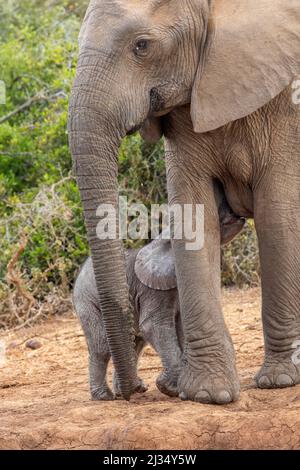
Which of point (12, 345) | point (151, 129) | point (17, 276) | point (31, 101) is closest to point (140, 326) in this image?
point (151, 129)

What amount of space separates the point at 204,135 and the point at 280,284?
2.90 ft

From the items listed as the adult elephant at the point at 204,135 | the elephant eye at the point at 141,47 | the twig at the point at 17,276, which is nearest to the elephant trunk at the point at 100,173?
the adult elephant at the point at 204,135

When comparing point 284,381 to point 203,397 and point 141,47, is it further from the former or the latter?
point 141,47

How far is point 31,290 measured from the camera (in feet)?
31.6

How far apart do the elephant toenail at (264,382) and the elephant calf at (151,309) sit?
0.45 metres

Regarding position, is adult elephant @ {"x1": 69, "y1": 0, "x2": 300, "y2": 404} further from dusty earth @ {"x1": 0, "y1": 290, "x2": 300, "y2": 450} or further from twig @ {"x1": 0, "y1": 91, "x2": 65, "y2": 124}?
twig @ {"x1": 0, "y1": 91, "x2": 65, "y2": 124}

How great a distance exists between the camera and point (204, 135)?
5668 millimetres

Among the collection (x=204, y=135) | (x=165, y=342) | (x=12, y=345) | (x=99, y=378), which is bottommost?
(x=12, y=345)

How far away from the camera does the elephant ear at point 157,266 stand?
19.9 feet

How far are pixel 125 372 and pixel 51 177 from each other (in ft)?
16.0

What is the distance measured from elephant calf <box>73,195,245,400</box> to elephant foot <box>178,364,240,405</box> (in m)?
0.27

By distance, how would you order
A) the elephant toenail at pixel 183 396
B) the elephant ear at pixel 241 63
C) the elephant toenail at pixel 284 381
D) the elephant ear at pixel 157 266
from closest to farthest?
the elephant ear at pixel 241 63 → the elephant toenail at pixel 183 396 → the elephant toenail at pixel 284 381 → the elephant ear at pixel 157 266

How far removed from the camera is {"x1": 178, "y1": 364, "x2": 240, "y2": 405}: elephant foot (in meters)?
5.52

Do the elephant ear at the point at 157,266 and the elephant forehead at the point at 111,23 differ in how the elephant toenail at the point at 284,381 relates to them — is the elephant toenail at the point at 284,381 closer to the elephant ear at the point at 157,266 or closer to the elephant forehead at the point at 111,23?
the elephant ear at the point at 157,266
